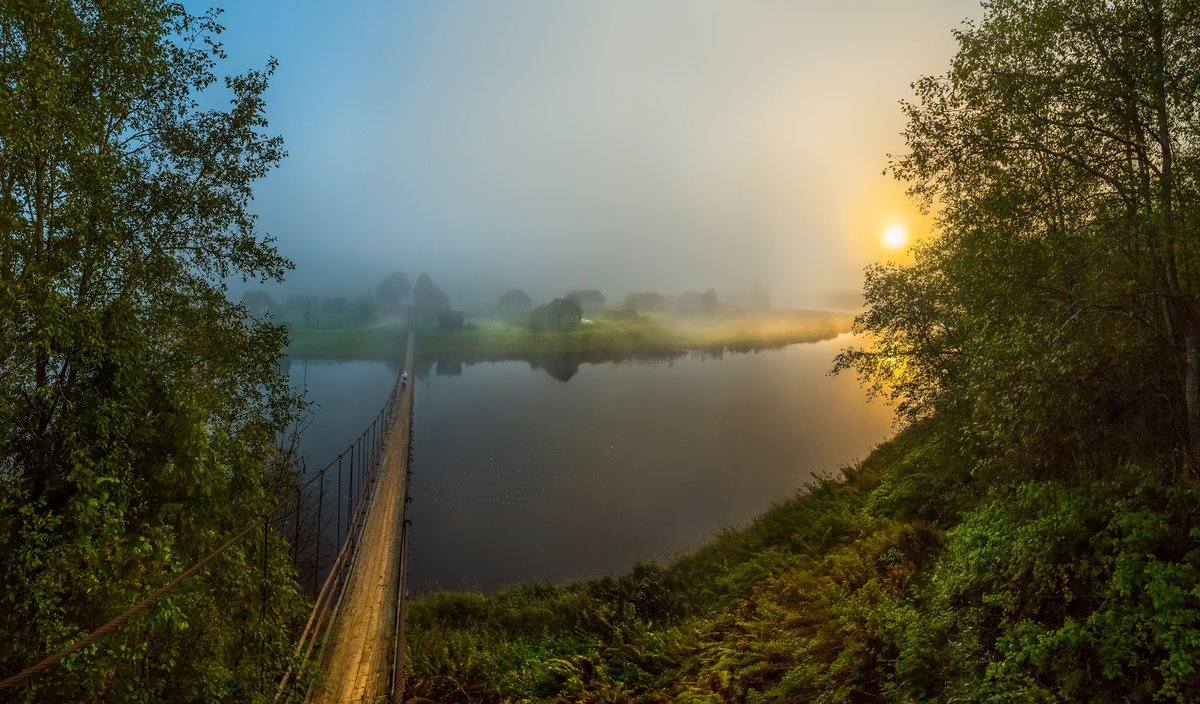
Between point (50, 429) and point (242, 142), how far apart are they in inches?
260

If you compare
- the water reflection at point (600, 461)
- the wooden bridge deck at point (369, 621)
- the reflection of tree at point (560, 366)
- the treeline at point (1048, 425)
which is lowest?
the water reflection at point (600, 461)

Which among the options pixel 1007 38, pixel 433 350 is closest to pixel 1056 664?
pixel 1007 38

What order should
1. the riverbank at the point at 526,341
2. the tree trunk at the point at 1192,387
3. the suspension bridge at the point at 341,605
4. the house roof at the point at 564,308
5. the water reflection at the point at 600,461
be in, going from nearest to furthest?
the tree trunk at the point at 1192,387 < the suspension bridge at the point at 341,605 < the water reflection at the point at 600,461 < the riverbank at the point at 526,341 < the house roof at the point at 564,308

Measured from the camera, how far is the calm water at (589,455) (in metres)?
26.8

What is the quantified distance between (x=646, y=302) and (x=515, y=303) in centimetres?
5136

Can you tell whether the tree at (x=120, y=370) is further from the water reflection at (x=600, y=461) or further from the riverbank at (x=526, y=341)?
the riverbank at (x=526, y=341)

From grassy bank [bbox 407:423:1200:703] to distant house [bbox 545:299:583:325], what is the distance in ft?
302

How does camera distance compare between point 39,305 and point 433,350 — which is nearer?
point 39,305

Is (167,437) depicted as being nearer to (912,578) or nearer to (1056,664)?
(1056,664)

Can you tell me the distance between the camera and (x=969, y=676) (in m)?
6.82

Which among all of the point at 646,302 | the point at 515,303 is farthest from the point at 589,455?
the point at 646,302

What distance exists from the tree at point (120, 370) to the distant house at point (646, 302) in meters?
156

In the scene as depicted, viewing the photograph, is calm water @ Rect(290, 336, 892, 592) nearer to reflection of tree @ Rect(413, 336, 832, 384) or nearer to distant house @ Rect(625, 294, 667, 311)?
reflection of tree @ Rect(413, 336, 832, 384)

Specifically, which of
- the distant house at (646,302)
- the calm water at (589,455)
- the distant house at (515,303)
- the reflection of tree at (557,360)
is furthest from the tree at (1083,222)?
the distant house at (646,302)
